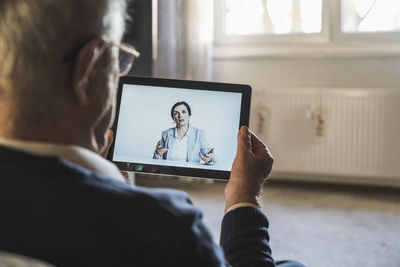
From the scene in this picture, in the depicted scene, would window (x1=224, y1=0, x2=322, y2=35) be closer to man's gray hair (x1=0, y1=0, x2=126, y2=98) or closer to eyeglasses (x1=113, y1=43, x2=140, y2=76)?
eyeglasses (x1=113, y1=43, x2=140, y2=76)

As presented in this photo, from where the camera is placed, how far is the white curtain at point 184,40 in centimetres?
310

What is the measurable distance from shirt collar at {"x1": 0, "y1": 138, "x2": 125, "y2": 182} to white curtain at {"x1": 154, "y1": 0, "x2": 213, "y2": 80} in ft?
8.44

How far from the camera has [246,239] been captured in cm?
77

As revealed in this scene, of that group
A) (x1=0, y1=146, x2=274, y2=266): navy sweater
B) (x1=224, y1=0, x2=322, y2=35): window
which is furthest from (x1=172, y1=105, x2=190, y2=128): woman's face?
(x1=224, y1=0, x2=322, y2=35): window

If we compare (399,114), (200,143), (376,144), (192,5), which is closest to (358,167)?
(376,144)

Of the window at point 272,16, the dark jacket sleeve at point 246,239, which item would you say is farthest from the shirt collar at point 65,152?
the window at point 272,16

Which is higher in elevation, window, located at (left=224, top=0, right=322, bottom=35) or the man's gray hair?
window, located at (left=224, top=0, right=322, bottom=35)

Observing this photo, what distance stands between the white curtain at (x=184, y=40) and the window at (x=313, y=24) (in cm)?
23

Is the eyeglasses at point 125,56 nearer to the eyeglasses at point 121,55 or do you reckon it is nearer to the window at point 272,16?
the eyeglasses at point 121,55

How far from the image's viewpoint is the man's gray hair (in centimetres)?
52

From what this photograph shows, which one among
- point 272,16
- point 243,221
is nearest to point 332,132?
A: point 272,16

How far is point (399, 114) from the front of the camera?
285 centimetres

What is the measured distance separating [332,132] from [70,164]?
2.66 meters

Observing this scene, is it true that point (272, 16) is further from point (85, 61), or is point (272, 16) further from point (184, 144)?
point (85, 61)
